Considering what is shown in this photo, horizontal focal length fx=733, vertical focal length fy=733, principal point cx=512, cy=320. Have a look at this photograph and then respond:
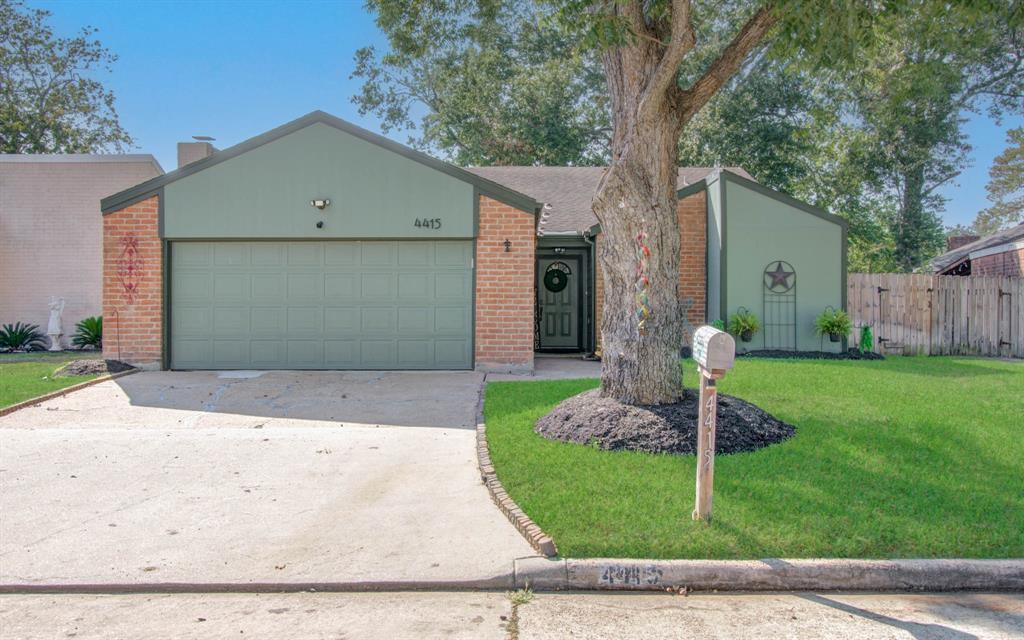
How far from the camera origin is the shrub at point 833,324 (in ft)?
46.4

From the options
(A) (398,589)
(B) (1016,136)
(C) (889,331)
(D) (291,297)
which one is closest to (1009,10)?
(A) (398,589)

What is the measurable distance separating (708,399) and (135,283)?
10.4 metres

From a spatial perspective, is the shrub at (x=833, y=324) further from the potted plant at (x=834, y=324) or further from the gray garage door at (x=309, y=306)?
the gray garage door at (x=309, y=306)

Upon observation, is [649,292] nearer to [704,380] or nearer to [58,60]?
[704,380]

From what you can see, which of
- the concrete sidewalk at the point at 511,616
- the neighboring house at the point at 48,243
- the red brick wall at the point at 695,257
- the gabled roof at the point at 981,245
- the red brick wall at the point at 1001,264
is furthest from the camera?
the gabled roof at the point at 981,245

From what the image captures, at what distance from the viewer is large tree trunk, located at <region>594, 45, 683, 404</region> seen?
A: 24.0 feet

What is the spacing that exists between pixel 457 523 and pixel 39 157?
16.7m

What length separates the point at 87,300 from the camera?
16.8 meters

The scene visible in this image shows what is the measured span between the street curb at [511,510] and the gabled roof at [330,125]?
5.76 metres

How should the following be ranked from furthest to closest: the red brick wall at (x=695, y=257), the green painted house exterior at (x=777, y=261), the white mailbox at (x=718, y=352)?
the red brick wall at (x=695, y=257) → the green painted house exterior at (x=777, y=261) → the white mailbox at (x=718, y=352)

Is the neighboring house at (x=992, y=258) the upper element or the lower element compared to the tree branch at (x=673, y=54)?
lower

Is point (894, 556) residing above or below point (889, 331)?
below

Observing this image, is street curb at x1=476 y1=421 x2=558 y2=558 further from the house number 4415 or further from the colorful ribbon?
the house number 4415

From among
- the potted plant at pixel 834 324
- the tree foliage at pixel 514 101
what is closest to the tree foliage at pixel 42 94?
the tree foliage at pixel 514 101
